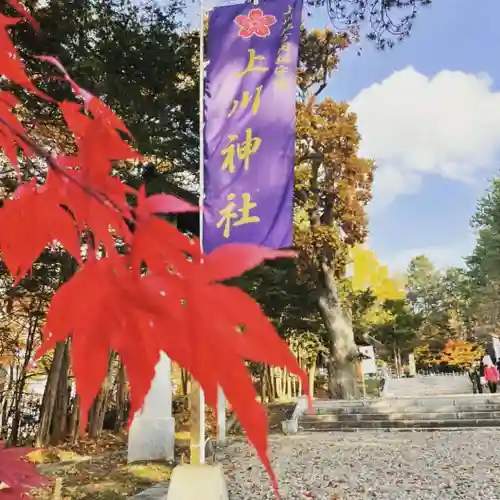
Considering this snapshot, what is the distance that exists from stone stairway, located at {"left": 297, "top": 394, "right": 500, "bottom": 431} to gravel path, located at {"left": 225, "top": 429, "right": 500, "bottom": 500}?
28.8 inches

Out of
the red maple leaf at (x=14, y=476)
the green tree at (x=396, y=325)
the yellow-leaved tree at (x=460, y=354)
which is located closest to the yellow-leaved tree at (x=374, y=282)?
the green tree at (x=396, y=325)

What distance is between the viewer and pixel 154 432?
499 cm

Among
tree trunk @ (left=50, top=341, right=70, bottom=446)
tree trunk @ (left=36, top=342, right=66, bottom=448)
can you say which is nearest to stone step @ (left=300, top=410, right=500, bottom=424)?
tree trunk @ (left=50, top=341, right=70, bottom=446)

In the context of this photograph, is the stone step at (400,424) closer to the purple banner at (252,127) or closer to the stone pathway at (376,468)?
the stone pathway at (376,468)

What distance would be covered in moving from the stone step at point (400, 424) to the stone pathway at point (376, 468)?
0.61 meters

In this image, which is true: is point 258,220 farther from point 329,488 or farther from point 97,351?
point 97,351

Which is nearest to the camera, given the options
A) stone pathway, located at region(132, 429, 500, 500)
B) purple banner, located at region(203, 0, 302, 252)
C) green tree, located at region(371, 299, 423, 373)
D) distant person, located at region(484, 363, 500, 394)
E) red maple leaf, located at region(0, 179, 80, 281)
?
red maple leaf, located at region(0, 179, 80, 281)

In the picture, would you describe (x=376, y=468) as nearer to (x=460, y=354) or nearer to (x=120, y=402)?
(x=120, y=402)

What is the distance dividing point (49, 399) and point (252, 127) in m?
4.62

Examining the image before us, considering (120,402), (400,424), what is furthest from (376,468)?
(120,402)

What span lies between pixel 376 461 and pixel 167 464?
2.15 m

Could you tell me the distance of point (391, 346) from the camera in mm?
19875

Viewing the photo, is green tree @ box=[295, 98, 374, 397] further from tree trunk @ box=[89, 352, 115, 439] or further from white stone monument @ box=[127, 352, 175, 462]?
white stone monument @ box=[127, 352, 175, 462]

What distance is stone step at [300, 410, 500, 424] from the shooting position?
8.02 m
